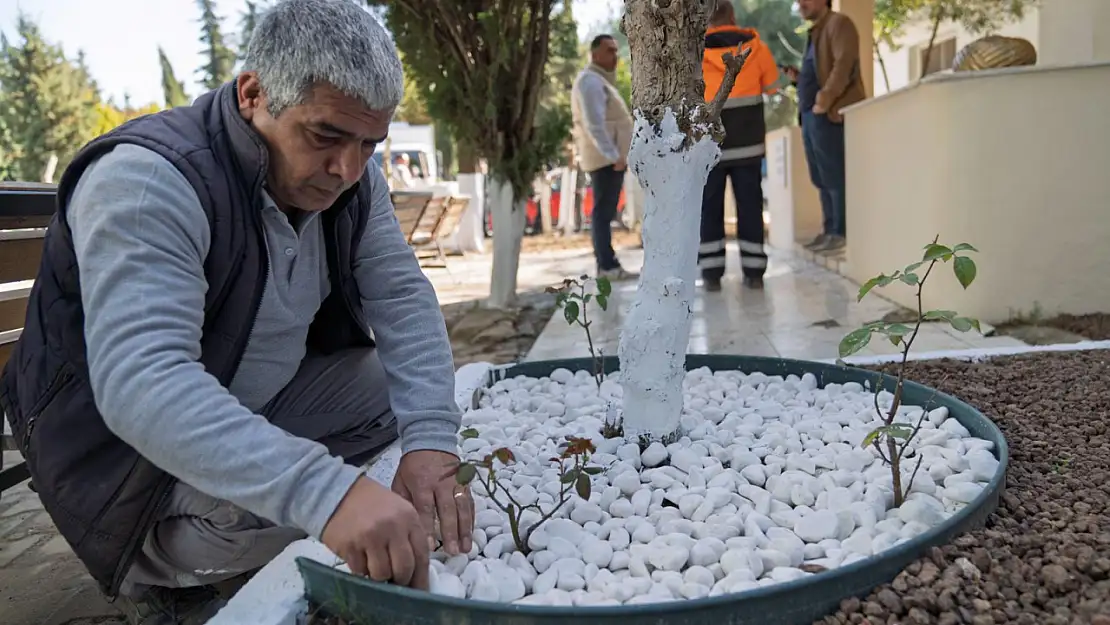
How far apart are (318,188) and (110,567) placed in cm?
69

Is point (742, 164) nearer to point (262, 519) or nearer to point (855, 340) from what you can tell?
point (855, 340)

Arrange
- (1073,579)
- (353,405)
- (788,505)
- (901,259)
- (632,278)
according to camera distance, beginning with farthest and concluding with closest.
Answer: (632,278) → (901,259) → (353,405) → (788,505) → (1073,579)

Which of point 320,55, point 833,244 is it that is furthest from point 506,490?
point 833,244

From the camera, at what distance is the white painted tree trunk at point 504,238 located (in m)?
5.61

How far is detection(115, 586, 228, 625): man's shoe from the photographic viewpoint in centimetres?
162

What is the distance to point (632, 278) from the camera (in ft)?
20.7

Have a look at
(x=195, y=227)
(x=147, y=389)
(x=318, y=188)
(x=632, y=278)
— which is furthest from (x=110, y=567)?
(x=632, y=278)

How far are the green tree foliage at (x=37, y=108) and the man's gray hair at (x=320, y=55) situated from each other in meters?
22.9

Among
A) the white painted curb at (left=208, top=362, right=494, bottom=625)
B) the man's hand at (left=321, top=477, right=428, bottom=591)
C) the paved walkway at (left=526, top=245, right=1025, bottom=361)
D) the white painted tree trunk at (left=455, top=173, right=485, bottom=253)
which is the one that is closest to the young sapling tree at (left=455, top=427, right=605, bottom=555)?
the man's hand at (left=321, top=477, right=428, bottom=591)

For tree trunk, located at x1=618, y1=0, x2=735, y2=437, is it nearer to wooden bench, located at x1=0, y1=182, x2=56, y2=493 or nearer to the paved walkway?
wooden bench, located at x1=0, y1=182, x2=56, y2=493

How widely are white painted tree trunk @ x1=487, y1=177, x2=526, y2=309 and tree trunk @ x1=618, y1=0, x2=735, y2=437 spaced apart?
12.0 ft

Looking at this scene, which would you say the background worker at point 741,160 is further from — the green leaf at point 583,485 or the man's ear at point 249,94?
the man's ear at point 249,94

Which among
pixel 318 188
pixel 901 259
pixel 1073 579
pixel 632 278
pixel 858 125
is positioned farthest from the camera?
pixel 632 278

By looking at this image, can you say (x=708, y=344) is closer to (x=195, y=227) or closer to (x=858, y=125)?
(x=858, y=125)
